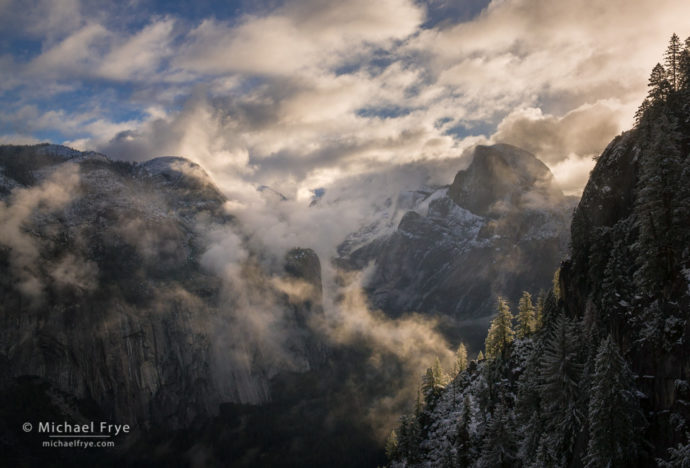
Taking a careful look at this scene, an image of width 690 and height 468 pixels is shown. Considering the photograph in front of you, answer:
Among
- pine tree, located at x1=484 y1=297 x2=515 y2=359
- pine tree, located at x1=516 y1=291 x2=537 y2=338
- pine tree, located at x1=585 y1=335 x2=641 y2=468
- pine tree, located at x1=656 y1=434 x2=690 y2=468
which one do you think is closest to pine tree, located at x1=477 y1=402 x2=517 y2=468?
pine tree, located at x1=585 y1=335 x2=641 y2=468

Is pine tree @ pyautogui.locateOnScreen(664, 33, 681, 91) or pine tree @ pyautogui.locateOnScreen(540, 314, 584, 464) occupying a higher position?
pine tree @ pyautogui.locateOnScreen(664, 33, 681, 91)

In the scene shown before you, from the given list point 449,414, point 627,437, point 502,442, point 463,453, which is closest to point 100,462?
point 449,414

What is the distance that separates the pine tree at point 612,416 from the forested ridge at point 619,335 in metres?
0.10

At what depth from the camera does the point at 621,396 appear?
40.8 metres

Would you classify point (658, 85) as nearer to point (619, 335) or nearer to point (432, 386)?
point (619, 335)

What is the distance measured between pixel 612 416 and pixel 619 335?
1219 cm

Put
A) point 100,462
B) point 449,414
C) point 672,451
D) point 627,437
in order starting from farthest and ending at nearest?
1. point 100,462
2. point 449,414
3. point 627,437
4. point 672,451

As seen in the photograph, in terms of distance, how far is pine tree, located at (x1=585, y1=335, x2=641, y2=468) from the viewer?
3994cm

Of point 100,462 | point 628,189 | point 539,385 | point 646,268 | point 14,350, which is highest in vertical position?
point 14,350

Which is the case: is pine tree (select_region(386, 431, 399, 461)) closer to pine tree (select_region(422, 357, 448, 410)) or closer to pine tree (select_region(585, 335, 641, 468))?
pine tree (select_region(422, 357, 448, 410))

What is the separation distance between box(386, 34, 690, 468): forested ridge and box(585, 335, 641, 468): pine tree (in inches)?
3.8

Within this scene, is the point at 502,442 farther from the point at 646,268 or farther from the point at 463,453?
the point at 646,268

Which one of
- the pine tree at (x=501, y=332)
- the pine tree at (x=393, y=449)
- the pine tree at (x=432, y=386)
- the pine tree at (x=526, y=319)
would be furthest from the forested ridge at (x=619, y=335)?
the pine tree at (x=432, y=386)

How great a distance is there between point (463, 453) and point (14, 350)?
185774mm
